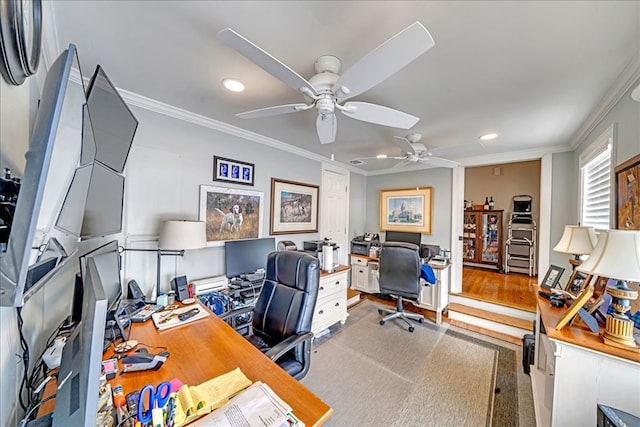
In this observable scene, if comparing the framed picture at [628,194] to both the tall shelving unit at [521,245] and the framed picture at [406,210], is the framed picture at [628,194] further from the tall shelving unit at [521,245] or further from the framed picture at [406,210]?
the tall shelving unit at [521,245]

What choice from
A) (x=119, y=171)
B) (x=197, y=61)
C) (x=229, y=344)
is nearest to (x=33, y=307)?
(x=119, y=171)

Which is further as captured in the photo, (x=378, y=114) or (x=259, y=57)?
(x=378, y=114)

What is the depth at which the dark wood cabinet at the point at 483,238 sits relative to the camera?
570cm

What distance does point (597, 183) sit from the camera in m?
2.26

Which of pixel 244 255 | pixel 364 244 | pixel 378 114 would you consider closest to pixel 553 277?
pixel 378 114

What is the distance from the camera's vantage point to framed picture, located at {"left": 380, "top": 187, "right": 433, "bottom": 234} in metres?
4.16

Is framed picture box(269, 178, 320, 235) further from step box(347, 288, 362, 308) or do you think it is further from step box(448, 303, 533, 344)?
step box(448, 303, 533, 344)

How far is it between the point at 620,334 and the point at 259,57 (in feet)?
7.42

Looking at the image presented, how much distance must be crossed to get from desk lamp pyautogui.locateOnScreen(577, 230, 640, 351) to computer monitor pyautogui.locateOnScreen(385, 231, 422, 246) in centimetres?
286

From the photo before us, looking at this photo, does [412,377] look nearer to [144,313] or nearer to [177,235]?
[144,313]

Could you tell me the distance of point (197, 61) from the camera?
1.52 m

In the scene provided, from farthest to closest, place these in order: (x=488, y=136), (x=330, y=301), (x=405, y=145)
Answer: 1. (x=330, y=301)
2. (x=488, y=136)
3. (x=405, y=145)

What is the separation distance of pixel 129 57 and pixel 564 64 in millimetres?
2773

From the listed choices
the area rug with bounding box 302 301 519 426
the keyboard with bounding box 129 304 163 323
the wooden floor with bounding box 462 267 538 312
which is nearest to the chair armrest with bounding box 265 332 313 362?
the area rug with bounding box 302 301 519 426
